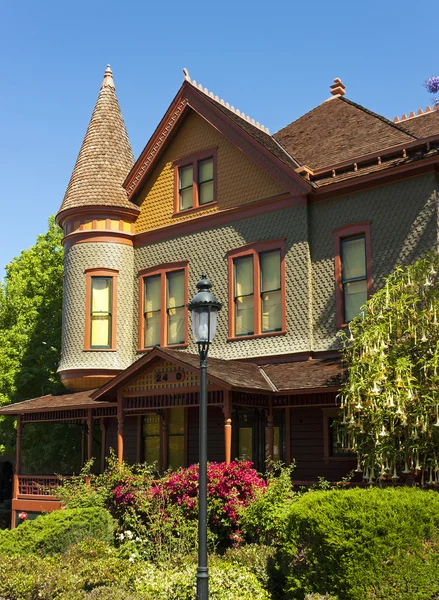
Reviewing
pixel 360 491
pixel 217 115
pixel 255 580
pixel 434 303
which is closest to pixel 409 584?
pixel 360 491

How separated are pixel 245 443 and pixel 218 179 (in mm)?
7403

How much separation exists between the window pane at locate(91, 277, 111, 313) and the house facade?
0.04 m

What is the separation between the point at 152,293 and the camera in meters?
23.0

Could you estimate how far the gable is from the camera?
2066cm

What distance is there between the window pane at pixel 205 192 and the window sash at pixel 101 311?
12.3 ft

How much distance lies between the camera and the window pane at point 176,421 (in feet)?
71.7

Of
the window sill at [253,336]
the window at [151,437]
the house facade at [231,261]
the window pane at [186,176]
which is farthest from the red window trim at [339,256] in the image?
the window at [151,437]

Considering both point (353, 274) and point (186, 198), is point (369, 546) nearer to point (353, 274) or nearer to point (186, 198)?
point (353, 274)

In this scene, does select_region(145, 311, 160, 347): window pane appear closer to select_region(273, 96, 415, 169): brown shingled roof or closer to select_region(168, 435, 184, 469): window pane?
select_region(168, 435, 184, 469): window pane

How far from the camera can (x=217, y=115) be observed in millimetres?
21812

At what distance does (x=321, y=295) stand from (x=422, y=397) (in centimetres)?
555

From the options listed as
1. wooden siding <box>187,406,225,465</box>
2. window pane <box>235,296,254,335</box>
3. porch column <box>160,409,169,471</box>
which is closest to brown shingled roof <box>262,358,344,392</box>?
window pane <box>235,296,254,335</box>

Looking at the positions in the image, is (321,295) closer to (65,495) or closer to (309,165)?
(309,165)

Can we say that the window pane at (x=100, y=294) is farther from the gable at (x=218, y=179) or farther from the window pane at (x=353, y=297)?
the window pane at (x=353, y=297)
